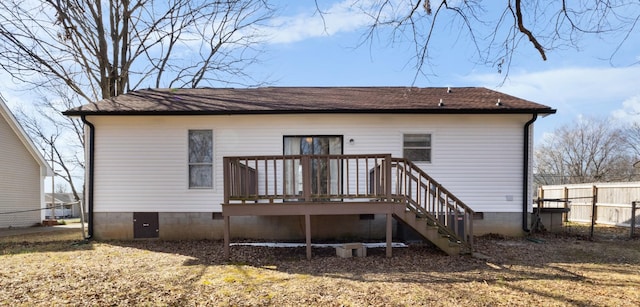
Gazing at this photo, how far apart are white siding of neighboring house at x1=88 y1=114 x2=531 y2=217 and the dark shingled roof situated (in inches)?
10.7

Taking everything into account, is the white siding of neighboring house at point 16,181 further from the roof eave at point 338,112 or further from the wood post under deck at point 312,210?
the wood post under deck at point 312,210

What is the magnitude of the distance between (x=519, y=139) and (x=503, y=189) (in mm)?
1266

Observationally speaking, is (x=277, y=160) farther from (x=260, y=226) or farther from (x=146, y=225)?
(x=146, y=225)

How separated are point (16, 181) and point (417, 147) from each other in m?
15.3


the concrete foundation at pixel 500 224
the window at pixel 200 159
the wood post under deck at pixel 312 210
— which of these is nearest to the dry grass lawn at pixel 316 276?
the wood post under deck at pixel 312 210

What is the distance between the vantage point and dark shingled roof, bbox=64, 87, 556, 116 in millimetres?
9117

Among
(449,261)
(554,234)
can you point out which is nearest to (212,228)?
(449,261)

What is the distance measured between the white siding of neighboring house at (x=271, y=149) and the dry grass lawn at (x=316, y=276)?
1.21 meters

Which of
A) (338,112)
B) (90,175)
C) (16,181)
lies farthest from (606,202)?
(16,181)

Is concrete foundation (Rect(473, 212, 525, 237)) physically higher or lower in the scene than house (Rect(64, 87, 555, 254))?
lower

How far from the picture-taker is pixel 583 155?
35688 millimetres

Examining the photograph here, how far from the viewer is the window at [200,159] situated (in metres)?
9.45

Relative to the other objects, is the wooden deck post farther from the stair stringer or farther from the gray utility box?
the gray utility box

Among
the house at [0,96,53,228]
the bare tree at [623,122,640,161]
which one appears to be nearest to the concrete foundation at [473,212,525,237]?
the house at [0,96,53,228]
